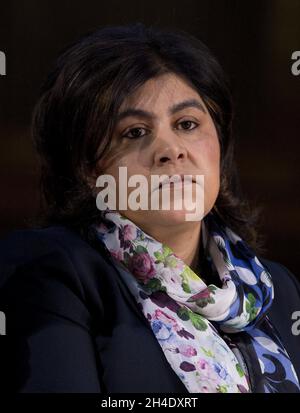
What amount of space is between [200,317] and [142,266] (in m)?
0.14

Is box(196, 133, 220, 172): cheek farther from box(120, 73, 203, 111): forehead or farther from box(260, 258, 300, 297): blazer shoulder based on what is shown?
box(260, 258, 300, 297): blazer shoulder

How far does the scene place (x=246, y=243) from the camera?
1.63 m

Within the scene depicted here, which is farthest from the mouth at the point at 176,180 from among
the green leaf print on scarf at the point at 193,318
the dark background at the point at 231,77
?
the dark background at the point at 231,77

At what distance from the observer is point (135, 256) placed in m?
1.33

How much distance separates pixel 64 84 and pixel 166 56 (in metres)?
0.19

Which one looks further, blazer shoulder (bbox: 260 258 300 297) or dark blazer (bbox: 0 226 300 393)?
blazer shoulder (bbox: 260 258 300 297)

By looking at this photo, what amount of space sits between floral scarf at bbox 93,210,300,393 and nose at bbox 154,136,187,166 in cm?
12

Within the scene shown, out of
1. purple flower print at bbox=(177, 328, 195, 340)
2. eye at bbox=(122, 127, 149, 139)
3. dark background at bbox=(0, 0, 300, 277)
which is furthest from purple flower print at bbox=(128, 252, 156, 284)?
dark background at bbox=(0, 0, 300, 277)

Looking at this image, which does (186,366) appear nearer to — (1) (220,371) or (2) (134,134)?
(1) (220,371)

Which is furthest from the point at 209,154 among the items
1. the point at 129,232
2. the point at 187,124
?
the point at 129,232

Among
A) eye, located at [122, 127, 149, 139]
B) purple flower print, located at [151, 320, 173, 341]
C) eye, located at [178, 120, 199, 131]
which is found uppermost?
eye, located at [178, 120, 199, 131]

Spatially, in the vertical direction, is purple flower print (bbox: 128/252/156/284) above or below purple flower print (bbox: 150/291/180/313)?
above

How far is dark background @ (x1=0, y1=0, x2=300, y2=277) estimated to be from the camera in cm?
159

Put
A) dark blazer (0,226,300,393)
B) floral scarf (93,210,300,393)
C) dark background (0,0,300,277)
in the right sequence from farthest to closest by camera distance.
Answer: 1. dark background (0,0,300,277)
2. floral scarf (93,210,300,393)
3. dark blazer (0,226,300,393)
